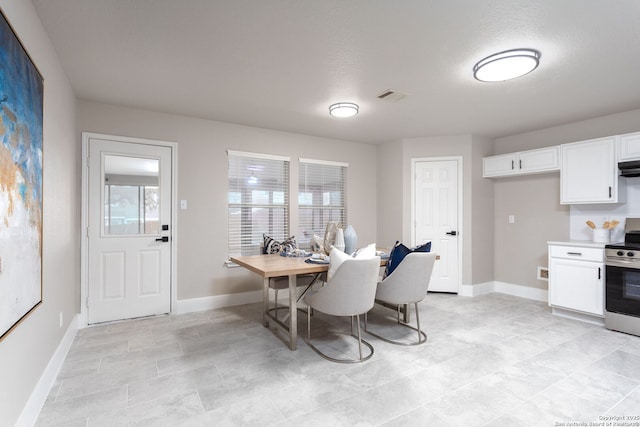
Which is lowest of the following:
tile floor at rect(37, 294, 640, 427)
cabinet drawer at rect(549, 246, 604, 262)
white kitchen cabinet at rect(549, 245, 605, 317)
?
tile floor at rect(37, 294, 640, 427)

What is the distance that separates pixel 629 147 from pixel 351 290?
3510 mm

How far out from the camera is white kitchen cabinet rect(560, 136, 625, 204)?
3.52 meters

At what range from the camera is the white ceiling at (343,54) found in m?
1.89

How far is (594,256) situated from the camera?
Result: 345cm

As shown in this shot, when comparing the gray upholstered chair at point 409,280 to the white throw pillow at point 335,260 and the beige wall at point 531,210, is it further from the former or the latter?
the beige wall at point 531,210

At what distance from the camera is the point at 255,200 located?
14.4 feet

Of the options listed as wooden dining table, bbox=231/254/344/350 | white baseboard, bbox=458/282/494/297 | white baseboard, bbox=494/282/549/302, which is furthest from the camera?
white baseboard, bbox=458/282/494/297

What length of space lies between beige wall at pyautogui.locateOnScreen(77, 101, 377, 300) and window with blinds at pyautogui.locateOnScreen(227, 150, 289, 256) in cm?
11

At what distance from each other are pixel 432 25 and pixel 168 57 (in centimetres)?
197

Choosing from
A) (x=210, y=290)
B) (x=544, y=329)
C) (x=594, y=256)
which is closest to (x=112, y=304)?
(x=210, y=290)

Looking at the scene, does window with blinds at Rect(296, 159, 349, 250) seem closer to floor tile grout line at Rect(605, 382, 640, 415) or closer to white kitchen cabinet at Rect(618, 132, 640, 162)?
white kitchen cabinet at Rect(618, 132, 640, 162)

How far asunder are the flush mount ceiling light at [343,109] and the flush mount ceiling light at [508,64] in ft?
4.11

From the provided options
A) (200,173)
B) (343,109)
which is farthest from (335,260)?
(200,173)

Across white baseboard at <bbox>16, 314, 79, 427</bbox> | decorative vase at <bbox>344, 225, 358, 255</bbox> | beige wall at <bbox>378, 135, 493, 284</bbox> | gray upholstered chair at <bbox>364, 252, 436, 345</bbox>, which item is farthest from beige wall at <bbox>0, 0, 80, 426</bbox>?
beige wall at <bbox>378, 135, 493, 284</bbox>
